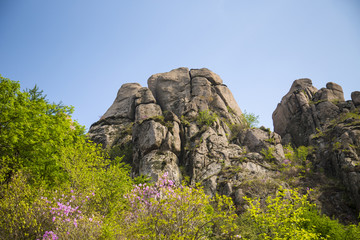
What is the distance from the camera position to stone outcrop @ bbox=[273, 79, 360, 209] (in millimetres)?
31969

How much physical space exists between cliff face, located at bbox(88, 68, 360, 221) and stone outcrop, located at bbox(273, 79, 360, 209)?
0.12 meters

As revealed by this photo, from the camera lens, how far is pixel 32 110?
18.6 meters

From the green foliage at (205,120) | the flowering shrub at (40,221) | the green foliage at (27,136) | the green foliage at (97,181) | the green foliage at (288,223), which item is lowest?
the green foliage at (288,223)

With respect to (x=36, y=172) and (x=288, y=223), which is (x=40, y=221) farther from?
(x=288, y=223)

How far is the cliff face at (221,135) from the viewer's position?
3403cm

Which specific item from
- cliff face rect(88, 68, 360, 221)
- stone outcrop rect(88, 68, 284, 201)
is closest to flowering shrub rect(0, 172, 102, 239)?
cliff face rect(88, 68, 360, 221)

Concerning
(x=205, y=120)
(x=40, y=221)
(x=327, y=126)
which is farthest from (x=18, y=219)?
(x=327, y=126)

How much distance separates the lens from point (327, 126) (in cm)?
4709

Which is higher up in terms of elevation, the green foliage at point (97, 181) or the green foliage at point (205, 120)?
the green foliage at point (205, 120)

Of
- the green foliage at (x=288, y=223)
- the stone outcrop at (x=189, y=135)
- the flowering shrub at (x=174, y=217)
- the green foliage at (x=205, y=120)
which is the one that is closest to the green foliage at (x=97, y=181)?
the flowering shrub at (x=174, y=217)

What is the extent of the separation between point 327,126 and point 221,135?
21.9 m

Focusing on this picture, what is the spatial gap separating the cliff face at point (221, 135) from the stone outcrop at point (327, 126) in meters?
0.12

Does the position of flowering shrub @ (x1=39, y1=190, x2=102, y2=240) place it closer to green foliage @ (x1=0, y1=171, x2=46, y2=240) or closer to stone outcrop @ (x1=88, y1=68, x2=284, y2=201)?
green foliage @ (x1=0, y1=171, x2=46, y2=240)

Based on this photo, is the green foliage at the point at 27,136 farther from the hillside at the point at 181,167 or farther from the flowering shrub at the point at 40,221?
the flowering shrub at the point at 40,221
